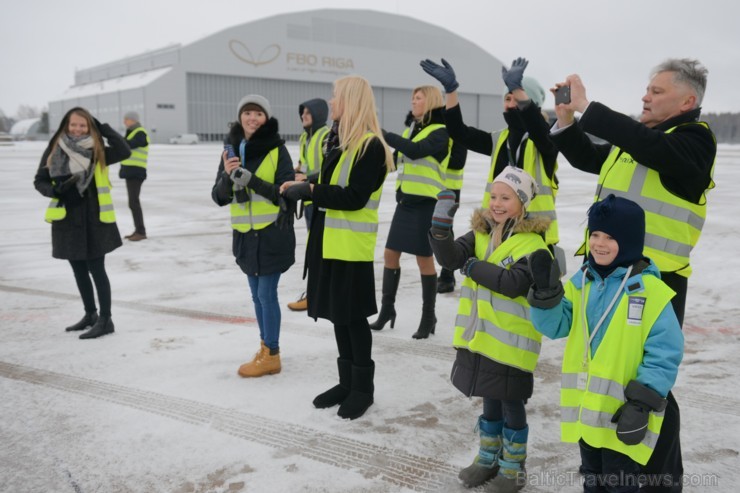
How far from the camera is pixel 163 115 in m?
52.0

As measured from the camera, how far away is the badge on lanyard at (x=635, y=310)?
2.11 meters

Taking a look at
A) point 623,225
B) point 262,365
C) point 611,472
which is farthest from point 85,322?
point 623,225

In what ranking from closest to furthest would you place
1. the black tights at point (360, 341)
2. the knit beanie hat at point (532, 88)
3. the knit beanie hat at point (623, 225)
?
1. the knit beanie hat at point (623, 225)
2. the black tights at point (360, 341)
3. the knit beanie hat at point (532, 88)

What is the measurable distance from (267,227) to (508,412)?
6.57 feet

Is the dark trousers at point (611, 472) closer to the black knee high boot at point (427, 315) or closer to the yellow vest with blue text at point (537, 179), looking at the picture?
the yellow vest with blue text at point (537, 179)

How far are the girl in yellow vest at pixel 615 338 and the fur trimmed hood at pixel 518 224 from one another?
361 mm

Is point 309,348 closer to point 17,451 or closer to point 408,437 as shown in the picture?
point 408,437

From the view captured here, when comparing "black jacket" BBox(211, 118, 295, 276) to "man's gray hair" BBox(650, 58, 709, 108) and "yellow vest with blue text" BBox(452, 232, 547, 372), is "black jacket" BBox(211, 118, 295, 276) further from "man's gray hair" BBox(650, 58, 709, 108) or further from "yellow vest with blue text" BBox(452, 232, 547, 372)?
"man's gray hair" BBox(650, 58, 709, 108)

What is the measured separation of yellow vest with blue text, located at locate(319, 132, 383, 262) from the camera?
A: 135 inches

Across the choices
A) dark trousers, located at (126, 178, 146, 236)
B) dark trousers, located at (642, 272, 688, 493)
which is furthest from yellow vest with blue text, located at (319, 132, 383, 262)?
dark trousers, located at (126, 178, 146, 236)

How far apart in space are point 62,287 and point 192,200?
761 cm

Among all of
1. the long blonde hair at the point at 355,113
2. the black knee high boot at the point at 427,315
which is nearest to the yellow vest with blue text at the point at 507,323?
the long blonde hair at the point at 355,113

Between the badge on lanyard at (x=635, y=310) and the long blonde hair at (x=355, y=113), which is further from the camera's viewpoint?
the long blonde hair at (x=355, y=113)

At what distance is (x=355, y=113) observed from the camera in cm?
342
